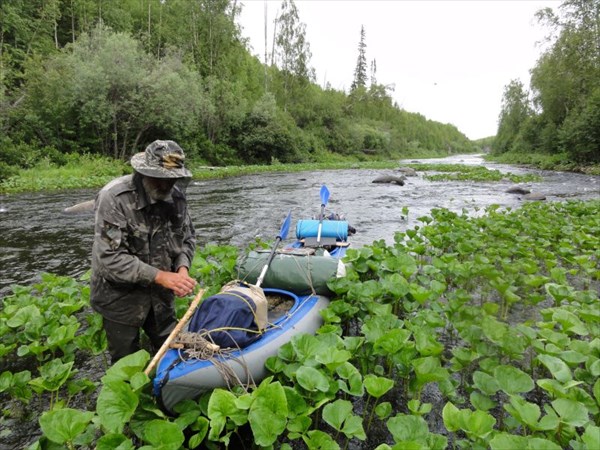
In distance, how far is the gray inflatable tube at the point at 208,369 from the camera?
232 cm

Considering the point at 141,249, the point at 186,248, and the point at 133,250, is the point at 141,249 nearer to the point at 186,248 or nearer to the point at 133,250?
the point at 133,250

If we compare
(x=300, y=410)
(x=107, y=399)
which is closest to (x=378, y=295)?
(x=300, y=410)

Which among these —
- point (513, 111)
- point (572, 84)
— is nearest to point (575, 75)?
point (572, 84)

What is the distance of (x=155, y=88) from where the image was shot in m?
21.2

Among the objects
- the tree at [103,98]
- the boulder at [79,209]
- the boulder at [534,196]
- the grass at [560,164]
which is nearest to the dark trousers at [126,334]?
the boulder at [79,209]

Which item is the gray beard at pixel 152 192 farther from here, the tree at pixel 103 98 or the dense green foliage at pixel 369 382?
the tree at pixel 103 98

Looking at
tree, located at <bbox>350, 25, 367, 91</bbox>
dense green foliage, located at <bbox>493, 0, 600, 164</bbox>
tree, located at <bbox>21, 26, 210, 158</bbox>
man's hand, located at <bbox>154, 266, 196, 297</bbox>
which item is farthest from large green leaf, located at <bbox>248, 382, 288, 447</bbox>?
tree, located at <bbox>350, 25, 367, 91</bbox>

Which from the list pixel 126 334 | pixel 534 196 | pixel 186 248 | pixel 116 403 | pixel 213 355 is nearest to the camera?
pixel 116 403

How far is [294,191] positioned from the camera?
16.8 metres

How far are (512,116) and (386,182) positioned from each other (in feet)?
128

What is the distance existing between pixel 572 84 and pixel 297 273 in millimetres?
35923

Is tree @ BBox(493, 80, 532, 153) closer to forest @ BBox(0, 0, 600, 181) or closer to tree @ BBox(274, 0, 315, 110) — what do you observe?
forest @ BBox(0, 0, 600, 181)

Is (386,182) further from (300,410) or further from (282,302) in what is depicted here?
(300,410)

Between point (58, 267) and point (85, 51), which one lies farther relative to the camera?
point (85, 51)
